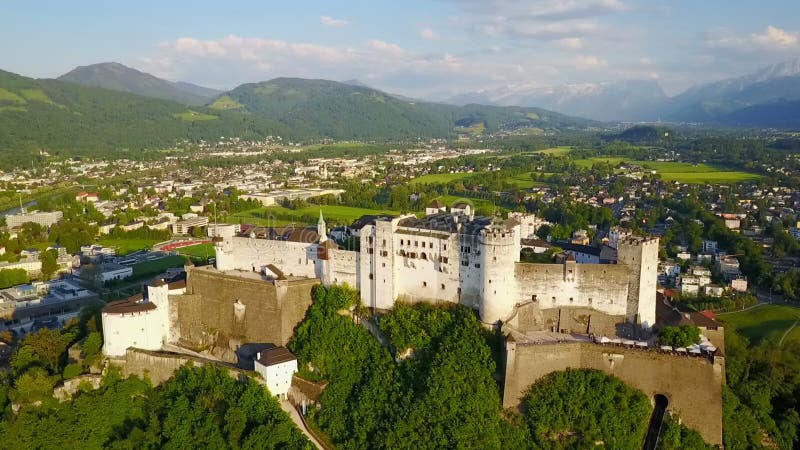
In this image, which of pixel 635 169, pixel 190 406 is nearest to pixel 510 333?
pixel 190 406

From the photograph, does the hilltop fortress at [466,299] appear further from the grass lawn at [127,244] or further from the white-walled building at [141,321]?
the grass lawn at [127,244]

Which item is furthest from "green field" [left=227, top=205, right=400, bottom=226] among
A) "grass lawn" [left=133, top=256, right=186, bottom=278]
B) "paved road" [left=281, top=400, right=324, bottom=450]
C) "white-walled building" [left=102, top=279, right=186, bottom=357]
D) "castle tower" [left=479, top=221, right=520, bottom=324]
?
"castle tower" [left=479, top=221, right=520, bottom=324]

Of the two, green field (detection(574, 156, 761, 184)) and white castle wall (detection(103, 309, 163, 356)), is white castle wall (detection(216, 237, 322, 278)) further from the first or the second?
green field (detection(574, 156, 761, 184))

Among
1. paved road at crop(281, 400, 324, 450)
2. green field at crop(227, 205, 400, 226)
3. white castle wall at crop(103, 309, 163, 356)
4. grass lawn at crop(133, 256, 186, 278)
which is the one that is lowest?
paved road at crop(281, 400, 324, 450)

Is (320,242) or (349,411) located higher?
(320,242)

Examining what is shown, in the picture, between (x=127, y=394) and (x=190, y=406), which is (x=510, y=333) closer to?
(x=190, y=406)

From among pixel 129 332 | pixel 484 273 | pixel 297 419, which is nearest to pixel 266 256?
pixel 129 332

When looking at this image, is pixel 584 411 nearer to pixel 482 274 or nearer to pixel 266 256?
pixel 482 274
